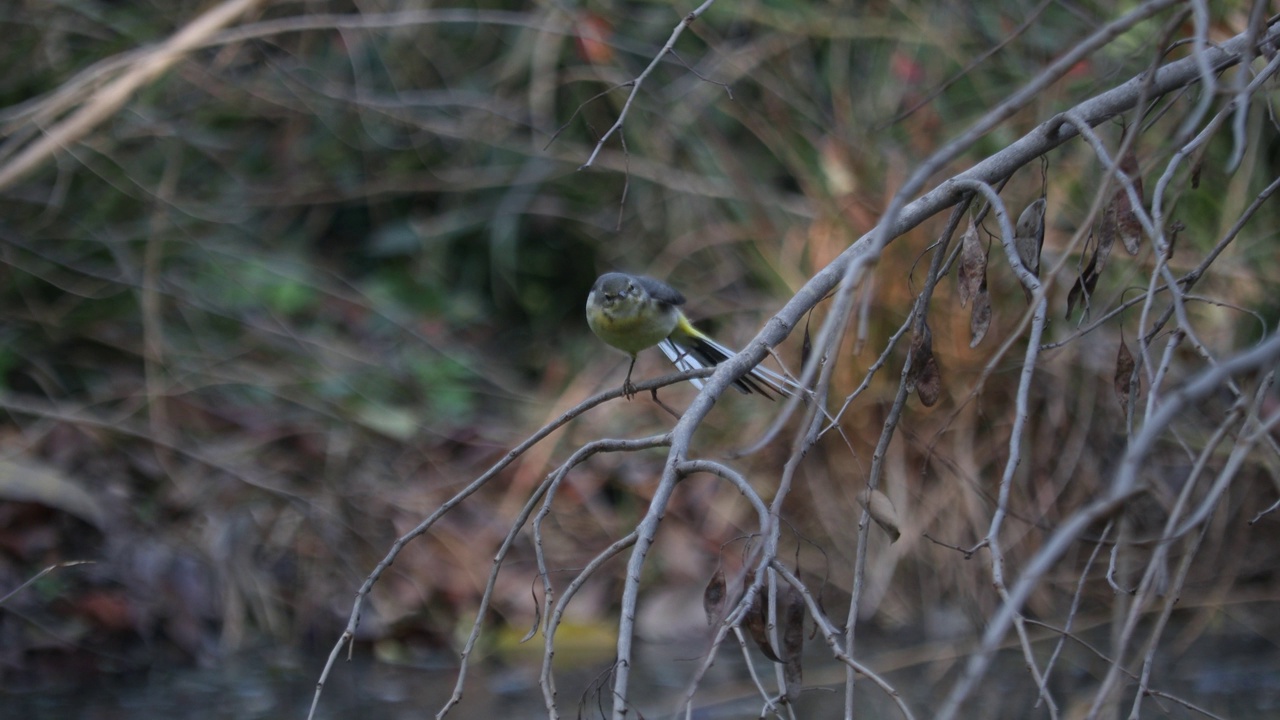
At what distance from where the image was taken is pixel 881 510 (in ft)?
6.23

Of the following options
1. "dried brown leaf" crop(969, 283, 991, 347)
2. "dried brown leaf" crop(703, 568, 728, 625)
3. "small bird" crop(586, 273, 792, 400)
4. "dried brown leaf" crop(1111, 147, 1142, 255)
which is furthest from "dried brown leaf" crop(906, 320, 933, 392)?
"small bird" crop(586, 273, 792, 400)

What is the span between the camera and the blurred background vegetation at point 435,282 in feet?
18.4

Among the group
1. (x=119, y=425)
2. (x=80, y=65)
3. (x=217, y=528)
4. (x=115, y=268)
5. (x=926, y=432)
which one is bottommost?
(x=926, y=432)

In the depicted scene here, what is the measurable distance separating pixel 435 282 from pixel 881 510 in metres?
6.42

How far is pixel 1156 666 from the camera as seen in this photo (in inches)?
197

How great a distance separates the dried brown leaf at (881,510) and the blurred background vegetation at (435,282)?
127 inches

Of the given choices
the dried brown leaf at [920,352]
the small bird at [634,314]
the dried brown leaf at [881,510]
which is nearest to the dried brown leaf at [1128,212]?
the dried brown leaf at [920,352]

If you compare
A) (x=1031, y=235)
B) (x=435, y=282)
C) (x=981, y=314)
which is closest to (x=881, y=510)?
(x=981, y=314)

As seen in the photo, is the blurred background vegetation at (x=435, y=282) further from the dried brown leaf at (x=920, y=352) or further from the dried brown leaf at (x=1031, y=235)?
the dried brown leaf at (x=920, y=352)

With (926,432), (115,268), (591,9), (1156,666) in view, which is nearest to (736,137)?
(591,9)

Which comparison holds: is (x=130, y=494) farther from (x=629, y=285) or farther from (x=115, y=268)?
(x=629, y=285)

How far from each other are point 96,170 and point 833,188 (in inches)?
142

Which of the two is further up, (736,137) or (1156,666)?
(736,137)

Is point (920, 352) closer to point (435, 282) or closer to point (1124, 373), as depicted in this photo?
point (1124, 373)
